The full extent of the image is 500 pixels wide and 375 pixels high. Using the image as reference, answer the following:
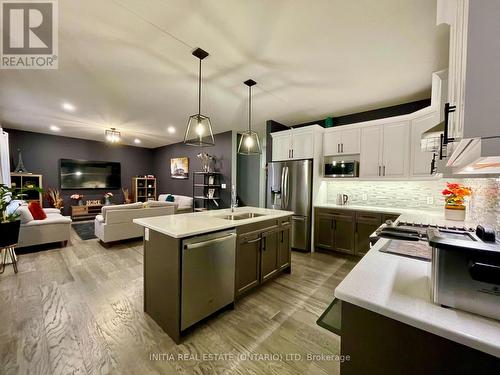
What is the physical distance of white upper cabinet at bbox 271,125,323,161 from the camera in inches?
152

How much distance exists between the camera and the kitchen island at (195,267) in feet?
5.50

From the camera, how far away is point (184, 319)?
1.70m

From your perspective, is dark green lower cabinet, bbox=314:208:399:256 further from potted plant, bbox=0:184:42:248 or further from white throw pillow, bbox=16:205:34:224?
white throw pillow, bbox=16:205:34:224

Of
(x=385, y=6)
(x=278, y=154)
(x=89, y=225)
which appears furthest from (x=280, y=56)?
(x=89, y=225)

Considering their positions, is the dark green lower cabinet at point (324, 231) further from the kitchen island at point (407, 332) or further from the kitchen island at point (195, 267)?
the kitchen island at point (407, 332)

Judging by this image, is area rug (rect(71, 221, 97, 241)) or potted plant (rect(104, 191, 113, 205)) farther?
potted plant (rect(104, 191, 113, 205))

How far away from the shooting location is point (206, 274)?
6.03 ft

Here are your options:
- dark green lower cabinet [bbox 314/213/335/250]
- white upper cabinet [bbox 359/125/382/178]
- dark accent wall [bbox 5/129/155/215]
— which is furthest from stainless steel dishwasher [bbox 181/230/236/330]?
dark accent wall [bbox 5/129/155/215]

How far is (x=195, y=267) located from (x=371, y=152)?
339cm

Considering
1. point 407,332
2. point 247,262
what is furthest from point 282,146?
point 407,332

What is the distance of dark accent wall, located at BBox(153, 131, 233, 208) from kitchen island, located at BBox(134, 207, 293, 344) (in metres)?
3.63

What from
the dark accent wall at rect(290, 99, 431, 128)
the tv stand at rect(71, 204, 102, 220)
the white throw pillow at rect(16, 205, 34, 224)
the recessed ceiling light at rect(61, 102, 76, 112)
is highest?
the recessed ceiling light at rect(61, 102, 76, 112)

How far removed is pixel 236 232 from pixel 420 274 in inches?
59.1

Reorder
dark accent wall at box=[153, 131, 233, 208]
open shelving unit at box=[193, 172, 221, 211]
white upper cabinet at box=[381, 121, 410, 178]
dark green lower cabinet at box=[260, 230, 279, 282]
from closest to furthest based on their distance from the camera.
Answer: dark green lower cabinet at box=[260, 230, 279, 282] < white upper cabinet at box=[381, 121, 410, 178] < dark accent wall at box=[153, 131, 233, 208] < open shelving unit at box=[193, 172, 221, 211]
